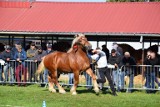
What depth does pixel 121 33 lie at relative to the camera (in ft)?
70.7

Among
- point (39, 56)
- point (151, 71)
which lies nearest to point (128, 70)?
point (151, 71)

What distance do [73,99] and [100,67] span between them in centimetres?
203

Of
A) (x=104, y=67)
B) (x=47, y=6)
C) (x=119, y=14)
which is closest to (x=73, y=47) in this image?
(x=104, y=67)

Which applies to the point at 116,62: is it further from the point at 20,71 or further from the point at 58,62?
the point at 20,71

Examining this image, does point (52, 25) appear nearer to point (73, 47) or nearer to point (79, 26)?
point (79, 26)

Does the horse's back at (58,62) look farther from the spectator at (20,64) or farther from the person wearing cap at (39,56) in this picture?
the spectator at (20,64)

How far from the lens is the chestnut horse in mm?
17211

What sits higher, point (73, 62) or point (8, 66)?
point (73, 62)

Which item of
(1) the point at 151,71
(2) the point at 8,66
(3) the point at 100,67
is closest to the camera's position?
(3) the point at 100,67

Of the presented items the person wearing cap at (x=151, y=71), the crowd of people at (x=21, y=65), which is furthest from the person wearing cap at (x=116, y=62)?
the crowd of people at (x=21, y=65)

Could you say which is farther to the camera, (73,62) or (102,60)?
(73,62)

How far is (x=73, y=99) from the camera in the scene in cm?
1570

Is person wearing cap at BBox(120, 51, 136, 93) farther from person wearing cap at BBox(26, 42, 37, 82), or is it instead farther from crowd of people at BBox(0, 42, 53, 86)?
person wearing cap at BBox(26, 42, 37, 82)

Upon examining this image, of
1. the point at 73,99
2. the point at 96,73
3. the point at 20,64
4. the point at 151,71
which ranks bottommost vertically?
the point at 73,99
